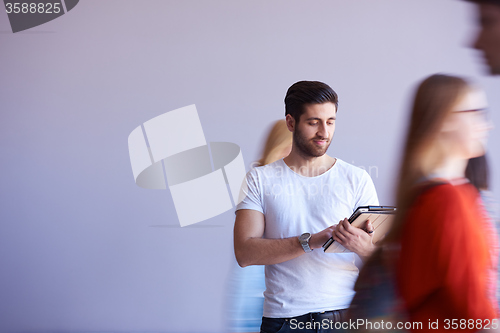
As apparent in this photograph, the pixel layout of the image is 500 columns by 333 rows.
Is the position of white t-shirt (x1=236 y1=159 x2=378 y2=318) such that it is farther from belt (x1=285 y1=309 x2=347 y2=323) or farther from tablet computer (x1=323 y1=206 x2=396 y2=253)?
tablet computer (x1=323 y1=206 x2=396 y2=253)

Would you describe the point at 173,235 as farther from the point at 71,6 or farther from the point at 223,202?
the point at 71,6

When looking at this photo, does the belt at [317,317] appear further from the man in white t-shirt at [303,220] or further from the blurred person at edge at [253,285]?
the blurred person at edge at [253,285]

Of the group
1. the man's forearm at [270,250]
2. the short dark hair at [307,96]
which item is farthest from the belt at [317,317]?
the short dark hair at [307,96]

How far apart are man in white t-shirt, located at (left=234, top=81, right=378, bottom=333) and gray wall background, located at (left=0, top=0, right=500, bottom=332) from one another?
1534 mm

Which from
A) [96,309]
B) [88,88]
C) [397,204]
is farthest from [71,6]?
[397,204]

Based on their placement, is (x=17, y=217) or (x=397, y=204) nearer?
(x=397, y=204)

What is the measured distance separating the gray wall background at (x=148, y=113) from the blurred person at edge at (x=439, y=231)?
2.56 meters

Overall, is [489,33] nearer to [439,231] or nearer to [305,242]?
[439,231]

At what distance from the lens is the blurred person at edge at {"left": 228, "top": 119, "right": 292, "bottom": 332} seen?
225cm

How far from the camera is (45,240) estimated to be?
10.9 feet

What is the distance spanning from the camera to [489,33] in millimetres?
517

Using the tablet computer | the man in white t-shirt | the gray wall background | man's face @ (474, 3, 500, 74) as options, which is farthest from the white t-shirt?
the gray wall background

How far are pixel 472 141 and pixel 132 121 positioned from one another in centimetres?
297

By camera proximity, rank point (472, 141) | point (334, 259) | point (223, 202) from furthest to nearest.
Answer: point (223, 202) → point (334, 259) → point (472, 141)
